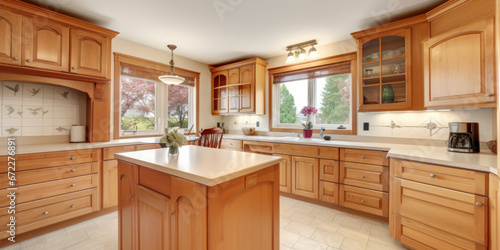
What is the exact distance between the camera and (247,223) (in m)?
1.17

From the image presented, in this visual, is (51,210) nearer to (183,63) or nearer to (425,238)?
(183,63)

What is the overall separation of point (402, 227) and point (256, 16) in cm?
263

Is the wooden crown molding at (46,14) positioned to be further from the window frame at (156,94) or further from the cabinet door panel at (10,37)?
the window frame at (156,94)

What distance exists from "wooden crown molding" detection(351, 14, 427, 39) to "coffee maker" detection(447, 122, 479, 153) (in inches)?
45.3

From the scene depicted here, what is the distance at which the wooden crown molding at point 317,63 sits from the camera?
2.89 meters

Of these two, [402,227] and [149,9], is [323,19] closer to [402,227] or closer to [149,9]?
[149,9]

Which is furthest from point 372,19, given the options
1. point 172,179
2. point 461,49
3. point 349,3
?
point 172,179

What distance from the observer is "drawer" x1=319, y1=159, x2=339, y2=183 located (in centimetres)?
252

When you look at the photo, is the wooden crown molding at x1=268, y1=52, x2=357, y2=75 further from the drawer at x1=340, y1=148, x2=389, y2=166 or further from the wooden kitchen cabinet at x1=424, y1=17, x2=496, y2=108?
the drawer at x1=340, y1=148, x2=389, y2=166

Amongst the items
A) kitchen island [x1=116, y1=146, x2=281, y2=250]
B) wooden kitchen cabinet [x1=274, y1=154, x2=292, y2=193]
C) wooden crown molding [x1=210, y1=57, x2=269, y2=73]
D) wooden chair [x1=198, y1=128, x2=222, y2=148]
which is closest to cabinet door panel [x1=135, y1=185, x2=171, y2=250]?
kitchen island [x1=116, y1=146, x2=281, y2=250]

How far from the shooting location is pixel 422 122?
2.38 meters

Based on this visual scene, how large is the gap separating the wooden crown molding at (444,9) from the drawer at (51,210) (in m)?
4.10

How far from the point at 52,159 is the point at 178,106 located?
81.5 inches

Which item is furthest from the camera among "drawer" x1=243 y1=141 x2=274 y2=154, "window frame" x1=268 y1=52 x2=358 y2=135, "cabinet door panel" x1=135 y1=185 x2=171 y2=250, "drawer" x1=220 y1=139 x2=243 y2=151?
"drawer" x1=220 y1=139 x2=243 y2=151
